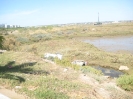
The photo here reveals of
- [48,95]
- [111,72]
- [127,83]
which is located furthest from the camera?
[111,72]

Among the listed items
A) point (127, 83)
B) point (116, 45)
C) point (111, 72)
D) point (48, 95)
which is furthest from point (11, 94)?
point (116, 45)

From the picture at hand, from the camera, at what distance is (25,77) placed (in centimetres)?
992

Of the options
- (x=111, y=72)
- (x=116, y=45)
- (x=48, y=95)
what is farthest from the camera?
(x=116, y=45)

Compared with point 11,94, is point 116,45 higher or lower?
higher

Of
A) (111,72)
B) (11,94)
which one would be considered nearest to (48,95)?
(11,94)

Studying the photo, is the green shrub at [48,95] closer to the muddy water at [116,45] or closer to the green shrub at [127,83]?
the green shrub at [127,83]

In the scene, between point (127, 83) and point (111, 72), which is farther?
point (111, 72)

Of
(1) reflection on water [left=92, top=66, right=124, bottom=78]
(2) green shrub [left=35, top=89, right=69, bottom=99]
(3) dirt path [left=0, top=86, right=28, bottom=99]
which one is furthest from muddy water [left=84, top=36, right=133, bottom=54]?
(3) dirt path [left=0, top=86, right=28, bottom=99]

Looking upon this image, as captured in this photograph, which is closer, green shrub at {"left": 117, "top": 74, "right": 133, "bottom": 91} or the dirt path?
the dirt path

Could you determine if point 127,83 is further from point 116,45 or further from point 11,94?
point 116,45

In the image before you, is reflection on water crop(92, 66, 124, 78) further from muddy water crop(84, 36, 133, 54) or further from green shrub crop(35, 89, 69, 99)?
muddy water crop(84, 36, 133, 54)

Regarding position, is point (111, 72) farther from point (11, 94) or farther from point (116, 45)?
point (116, 45)

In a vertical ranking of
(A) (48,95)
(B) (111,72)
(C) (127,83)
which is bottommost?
(B) (111,72)

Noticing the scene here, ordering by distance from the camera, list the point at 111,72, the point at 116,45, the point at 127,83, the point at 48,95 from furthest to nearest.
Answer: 1. the point at 116,45
2. the point at 111,72
3. the point at 127,83
4. the point at 48,95
